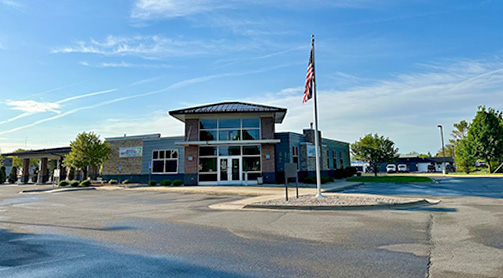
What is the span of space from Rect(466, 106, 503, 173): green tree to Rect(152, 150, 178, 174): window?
41595mm

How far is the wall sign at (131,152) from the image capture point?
32125 mm

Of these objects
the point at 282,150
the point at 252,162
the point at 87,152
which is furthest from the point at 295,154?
the point at 87,152

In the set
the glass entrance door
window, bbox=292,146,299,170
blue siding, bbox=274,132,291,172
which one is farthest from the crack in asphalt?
window, bbox=292,146,299,170

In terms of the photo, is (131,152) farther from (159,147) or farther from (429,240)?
(429,240)

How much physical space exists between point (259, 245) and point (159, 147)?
2608 cm

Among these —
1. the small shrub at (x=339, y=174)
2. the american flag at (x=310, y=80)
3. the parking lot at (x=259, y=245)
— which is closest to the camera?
the parking lot at (x=259, y=245)

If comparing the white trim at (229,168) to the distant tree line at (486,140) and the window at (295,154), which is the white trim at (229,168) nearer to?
the window at (295,154)

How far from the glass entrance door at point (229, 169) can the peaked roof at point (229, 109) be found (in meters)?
3.92

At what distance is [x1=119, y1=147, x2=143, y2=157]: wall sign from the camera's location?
3212 centimetres

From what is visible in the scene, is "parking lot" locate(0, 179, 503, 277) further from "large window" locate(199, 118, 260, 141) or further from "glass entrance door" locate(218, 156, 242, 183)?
"large window" locate(199, 118, 260, 141)

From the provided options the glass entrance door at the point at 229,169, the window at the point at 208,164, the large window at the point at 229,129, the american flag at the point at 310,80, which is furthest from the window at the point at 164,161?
the american flag at the point at 310,80

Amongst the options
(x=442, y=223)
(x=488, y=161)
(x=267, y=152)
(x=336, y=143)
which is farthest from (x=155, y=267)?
(x=488, y=161)

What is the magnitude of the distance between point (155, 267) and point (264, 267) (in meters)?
1.71

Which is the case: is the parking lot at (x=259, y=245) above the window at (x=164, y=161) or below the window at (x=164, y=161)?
below
